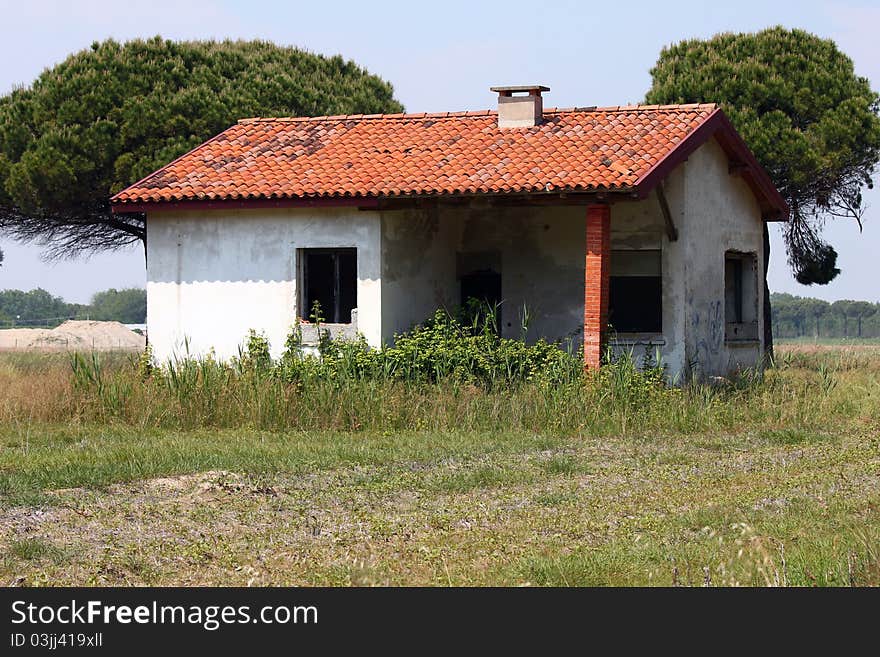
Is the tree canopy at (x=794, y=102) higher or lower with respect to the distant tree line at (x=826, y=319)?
higher

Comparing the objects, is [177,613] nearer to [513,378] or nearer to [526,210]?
[513,378]

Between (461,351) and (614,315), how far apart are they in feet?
11.4

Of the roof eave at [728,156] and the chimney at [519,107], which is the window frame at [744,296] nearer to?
the roof eave at [728,156]

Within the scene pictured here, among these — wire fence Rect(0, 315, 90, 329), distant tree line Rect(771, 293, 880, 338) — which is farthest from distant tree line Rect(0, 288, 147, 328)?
distant tree line Rect(771, 293, 880, 338)

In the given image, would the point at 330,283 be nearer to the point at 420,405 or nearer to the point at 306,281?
the point at 306,281

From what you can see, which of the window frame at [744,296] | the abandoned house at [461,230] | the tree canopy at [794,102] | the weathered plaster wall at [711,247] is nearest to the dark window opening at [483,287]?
the abandoned house at [461,230]

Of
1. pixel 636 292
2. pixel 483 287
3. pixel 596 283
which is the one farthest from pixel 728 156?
pixel 596 283

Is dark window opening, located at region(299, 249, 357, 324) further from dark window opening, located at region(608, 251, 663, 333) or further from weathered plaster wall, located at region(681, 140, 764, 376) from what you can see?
weathered plaster wall, located at region(681, 140, 764, 376)

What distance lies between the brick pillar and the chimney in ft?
10.4

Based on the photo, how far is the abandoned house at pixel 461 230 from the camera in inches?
760

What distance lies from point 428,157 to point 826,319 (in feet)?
260

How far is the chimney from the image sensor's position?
21281 millimetres

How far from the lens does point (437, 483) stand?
11906 millimetres

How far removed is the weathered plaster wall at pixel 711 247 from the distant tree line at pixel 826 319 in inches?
2754
